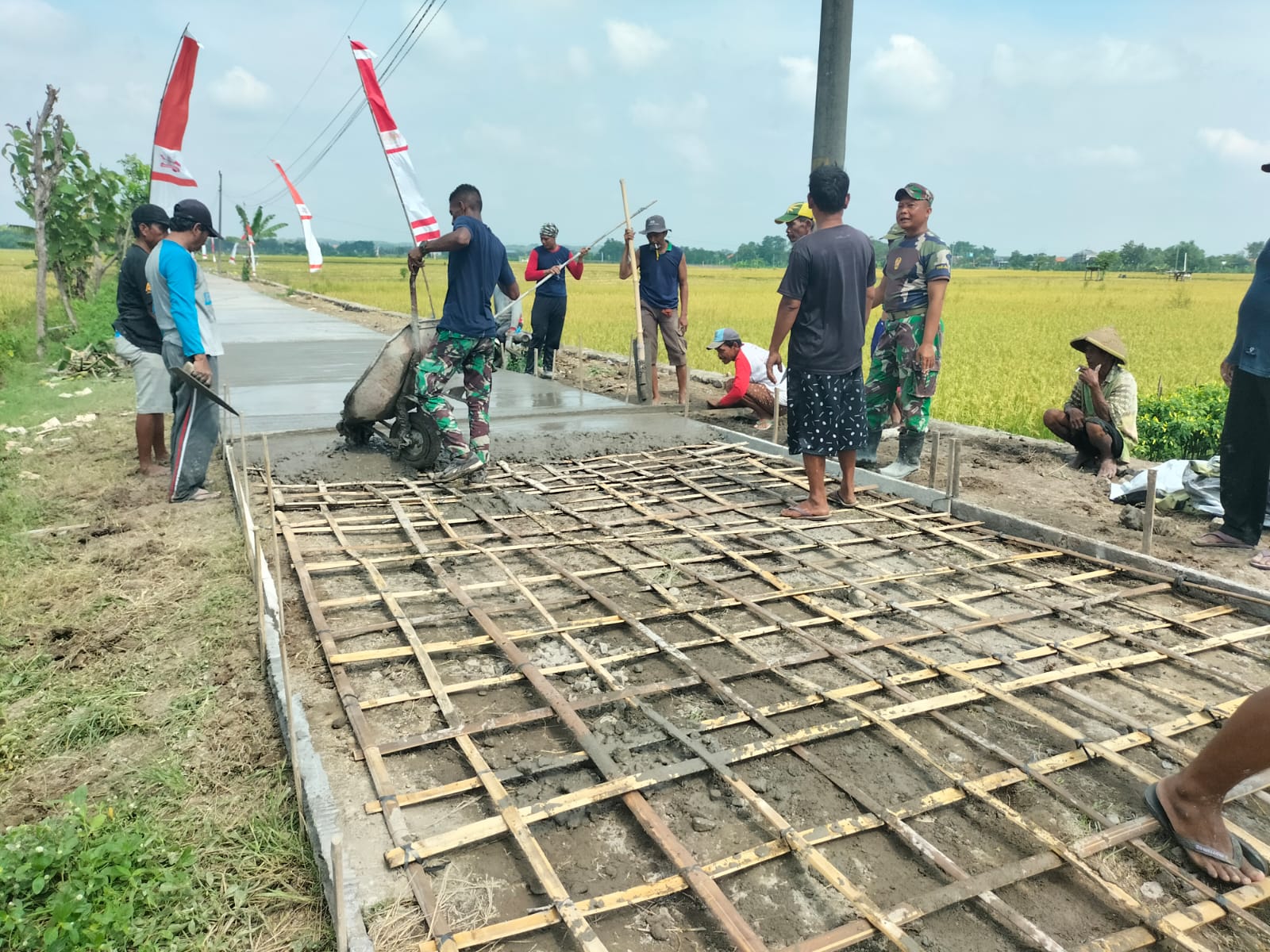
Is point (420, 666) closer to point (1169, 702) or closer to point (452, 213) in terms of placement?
point (1169, 702)

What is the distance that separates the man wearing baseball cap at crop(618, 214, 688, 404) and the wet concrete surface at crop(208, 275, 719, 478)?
51 cm

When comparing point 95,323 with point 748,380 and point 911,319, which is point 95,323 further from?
point 911,319

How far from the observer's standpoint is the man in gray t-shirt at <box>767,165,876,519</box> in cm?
469

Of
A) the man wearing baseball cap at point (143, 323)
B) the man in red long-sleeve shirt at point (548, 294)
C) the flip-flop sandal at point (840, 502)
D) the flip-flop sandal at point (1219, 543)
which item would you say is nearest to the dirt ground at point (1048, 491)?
the flip-flop sandal at point (1219, 543)

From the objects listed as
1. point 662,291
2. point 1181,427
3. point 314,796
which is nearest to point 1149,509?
point 1181,427

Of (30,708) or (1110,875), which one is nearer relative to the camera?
(1110,875)

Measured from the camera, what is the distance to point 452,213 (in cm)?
551

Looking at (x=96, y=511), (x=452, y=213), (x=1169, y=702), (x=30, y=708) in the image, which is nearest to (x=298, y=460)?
(x=96, y=511)

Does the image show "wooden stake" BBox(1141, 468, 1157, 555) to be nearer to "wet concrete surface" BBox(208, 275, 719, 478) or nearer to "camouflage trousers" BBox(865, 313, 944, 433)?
"camouflage trousers" BBox(865, 313, 944, 433)

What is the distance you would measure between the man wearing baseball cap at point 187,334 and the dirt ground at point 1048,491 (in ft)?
12.9

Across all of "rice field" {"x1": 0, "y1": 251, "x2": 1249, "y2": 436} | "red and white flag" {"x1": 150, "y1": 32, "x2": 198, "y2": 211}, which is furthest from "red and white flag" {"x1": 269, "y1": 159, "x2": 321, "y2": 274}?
"red and white flag" {"x1": 150, "y1": 32, "x2": 198, "y2": 211}

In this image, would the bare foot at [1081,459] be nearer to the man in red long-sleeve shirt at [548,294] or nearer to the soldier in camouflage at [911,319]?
the soldier in camouflage at [911,319]

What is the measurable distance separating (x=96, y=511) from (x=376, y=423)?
1847 millimetres

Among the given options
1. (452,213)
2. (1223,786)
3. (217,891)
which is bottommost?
(217,891)
